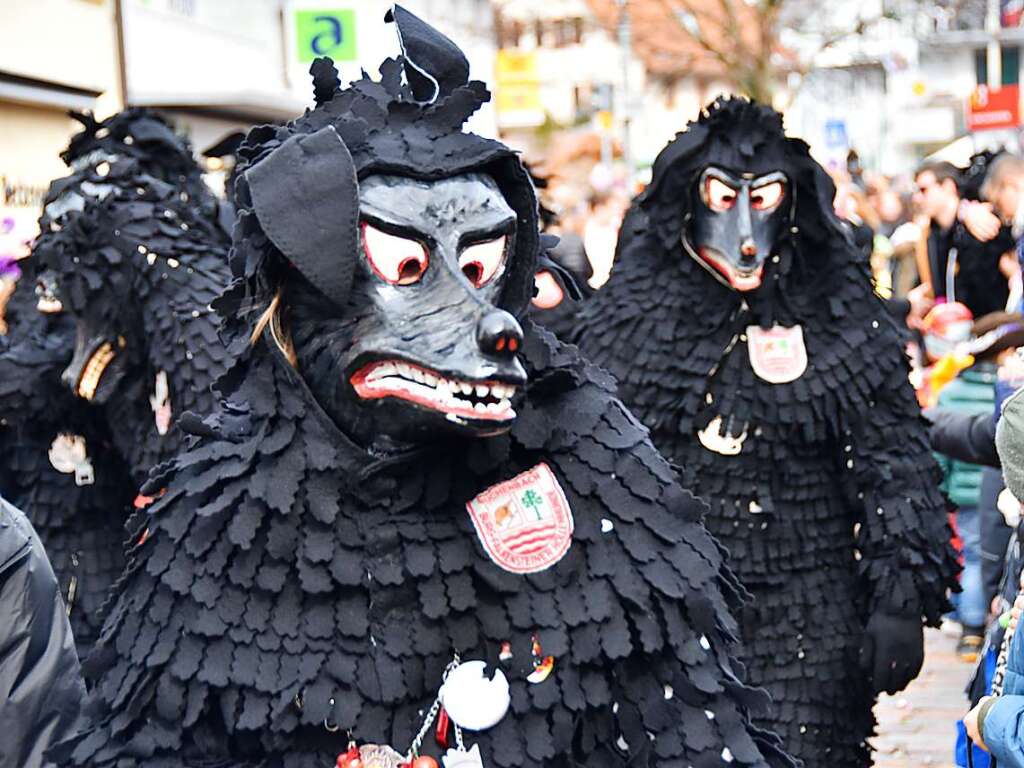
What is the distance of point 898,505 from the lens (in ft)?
15.0

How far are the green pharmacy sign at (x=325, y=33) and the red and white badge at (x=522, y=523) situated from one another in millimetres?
6407

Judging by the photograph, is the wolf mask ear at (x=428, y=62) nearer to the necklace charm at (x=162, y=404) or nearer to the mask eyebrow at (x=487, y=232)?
the mask eyebrow at (x=487, y=232)

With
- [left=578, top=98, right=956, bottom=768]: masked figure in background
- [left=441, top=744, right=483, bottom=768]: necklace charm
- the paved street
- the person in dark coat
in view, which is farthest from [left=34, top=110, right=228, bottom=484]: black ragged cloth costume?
the paved street

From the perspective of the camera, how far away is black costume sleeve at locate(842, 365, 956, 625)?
4527 mm

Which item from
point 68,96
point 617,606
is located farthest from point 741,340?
point 68,96

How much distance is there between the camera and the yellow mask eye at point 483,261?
2.55 metres

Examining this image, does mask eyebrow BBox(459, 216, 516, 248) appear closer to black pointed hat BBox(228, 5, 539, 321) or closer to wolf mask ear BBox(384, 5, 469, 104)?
black pointed hat BBox(228, 5, 539, 321)

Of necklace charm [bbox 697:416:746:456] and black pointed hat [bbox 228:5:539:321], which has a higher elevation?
black pointed hat [bbox 228:5:539:321]

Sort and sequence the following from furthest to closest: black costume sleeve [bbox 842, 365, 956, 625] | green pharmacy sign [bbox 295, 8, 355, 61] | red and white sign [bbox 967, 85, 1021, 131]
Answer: red and white sign [bbox 967, 85, 1021, 131] < green pharmacy sign [bbox 295, 8, 355, 61] < black costume sleeve [bbox 842, 365, 956, 625]

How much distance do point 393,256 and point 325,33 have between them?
6575 mm

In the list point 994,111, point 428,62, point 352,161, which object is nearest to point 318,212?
point 352,161

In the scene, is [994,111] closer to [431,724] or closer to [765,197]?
[765,197]

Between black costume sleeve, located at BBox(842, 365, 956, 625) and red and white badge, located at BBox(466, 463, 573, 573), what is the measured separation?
86.8 inches

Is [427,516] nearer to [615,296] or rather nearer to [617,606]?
[617,606]
